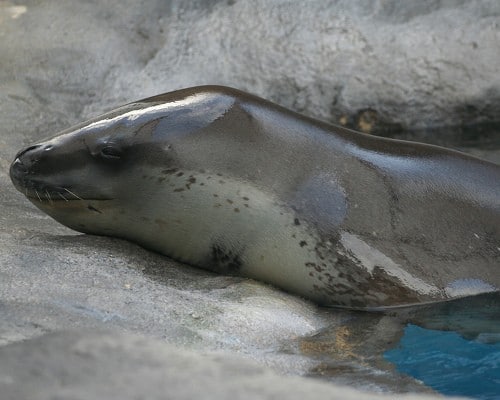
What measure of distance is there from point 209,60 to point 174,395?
533 centimetres

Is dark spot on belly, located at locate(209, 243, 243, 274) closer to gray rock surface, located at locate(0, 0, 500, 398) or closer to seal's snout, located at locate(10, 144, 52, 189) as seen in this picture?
gray rock surface, located at locate(0, 0, 500, 398)

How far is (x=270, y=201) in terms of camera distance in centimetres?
473

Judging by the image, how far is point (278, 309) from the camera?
4340 mm

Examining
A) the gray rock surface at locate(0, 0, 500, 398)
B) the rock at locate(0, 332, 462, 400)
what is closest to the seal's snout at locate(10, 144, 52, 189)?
the gray rock surface at locate(0, 0, 500, 398)

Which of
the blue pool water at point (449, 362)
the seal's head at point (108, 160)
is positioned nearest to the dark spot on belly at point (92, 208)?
the seal's head at point (108, 160)

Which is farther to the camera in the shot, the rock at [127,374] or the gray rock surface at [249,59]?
the gray rock surface at [249,59]

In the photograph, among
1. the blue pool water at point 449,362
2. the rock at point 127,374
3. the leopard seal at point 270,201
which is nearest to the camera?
the rock at point 127,374

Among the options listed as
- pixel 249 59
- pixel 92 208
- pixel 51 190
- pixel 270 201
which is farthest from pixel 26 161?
pixel 249 59

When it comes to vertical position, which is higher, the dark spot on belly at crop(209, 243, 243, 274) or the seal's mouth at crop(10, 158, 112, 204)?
Result: the seal's mouth at crop(10, 158, 112, 204)

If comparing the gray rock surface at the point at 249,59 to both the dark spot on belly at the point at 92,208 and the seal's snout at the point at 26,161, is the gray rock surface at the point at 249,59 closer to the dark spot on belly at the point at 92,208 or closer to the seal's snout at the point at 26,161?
the dark spot on belly at the point at 92,208

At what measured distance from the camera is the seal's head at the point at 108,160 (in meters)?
4.79

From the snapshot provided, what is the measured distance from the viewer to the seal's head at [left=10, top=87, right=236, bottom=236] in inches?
189

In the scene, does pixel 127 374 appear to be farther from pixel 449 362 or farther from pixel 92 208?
pixel 92 208

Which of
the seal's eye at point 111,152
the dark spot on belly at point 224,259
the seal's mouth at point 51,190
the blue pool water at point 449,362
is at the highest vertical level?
the seal's eye at point 111,152
